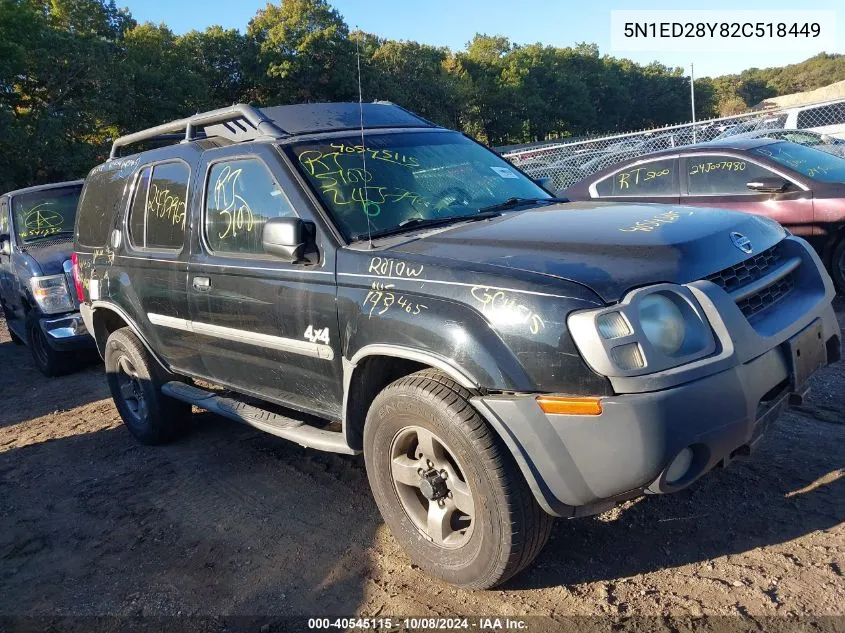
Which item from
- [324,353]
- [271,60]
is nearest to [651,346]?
[324,353]

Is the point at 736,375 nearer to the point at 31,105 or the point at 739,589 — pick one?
the point at 739,589

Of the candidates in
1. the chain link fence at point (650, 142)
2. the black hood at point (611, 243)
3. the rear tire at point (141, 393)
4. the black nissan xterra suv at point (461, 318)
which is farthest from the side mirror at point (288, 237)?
the chain link fence at point (650, 142)

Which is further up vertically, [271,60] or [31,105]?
[271,60]

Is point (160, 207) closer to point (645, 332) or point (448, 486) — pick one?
point (448, 486)

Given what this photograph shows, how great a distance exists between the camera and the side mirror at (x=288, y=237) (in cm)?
322

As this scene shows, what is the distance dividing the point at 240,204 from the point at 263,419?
1190 millimetres

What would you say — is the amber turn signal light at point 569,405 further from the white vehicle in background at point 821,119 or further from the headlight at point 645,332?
the white vehicle in background at point 821,119

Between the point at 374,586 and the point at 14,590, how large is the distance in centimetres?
185

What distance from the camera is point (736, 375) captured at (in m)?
2.59

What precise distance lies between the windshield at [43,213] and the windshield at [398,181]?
18.5 feet

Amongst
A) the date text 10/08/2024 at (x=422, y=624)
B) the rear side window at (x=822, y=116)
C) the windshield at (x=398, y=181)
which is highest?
the rear side window at (x=822, y=116)

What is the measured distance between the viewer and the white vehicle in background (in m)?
14.6

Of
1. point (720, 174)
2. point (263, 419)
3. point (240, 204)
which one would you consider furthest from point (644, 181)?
point (263, 419)

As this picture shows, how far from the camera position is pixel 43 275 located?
291 inches
